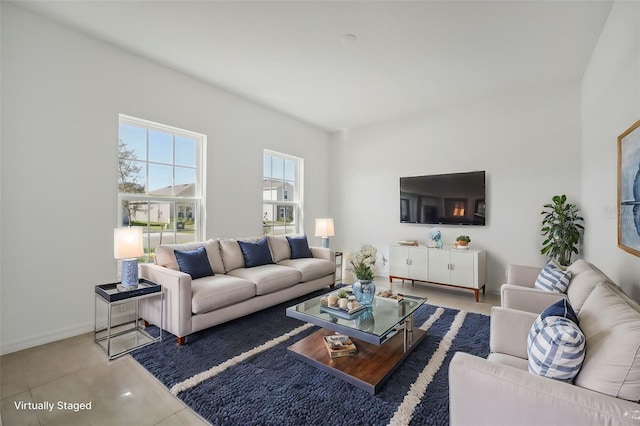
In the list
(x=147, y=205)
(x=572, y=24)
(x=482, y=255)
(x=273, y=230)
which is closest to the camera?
(x=572, y=24)

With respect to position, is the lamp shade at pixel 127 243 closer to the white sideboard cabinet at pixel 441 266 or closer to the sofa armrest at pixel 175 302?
the sofa armrest at pixel 175 302

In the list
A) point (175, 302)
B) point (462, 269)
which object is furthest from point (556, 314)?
point (462, 269)

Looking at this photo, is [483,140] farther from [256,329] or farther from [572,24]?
[256,329]

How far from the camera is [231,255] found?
3.52 metres

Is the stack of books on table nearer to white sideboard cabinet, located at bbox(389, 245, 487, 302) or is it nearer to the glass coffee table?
the glass coffee table

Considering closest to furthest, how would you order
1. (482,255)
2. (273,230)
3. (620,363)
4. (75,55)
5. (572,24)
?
(620,363) → (572,24) → (75,55) → (482,255) → (273,230)

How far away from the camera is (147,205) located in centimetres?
334

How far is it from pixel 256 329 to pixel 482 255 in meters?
3.19

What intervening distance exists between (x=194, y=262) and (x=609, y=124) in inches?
159

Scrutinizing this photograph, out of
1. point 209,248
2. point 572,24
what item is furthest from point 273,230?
point 572,24

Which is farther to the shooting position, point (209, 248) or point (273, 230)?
point (273, 230)

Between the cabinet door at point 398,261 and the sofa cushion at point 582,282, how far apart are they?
2351mm

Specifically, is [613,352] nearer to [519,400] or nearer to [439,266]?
[519,400]

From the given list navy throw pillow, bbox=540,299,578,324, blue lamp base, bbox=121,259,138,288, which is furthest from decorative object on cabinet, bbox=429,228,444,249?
blue lamp base, bbox=121,259,138,288
